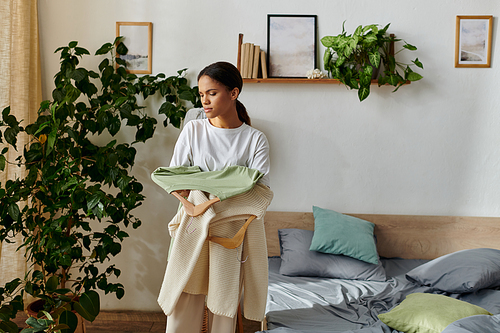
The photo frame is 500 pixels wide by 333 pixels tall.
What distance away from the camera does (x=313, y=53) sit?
2.53 m

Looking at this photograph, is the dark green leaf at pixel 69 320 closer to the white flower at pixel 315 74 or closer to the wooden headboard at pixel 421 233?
the wooden headboard at pixel 421 233

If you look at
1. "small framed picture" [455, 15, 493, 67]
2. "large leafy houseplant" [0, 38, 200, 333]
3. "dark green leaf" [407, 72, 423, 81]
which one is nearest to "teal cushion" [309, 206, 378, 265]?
"dark green leaf" [407, 72, 423, 81]

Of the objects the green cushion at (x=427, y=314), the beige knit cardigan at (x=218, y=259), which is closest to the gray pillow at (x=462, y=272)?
the green cushion at (x=427, y=314)

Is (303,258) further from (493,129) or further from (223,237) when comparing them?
(493,129)

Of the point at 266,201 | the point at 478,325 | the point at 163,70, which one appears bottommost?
the point at 478,325

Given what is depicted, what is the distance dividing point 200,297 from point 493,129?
234 centimetres

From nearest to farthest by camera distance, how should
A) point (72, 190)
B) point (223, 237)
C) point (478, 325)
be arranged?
point (478, 325) < point (223, 237) < point (72, 190)

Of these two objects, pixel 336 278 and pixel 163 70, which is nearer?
pixel 336 278

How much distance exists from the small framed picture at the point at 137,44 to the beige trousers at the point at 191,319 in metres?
1.71

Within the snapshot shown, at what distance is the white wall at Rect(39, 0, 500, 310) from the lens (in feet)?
8.30

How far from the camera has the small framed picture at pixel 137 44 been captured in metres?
2.55

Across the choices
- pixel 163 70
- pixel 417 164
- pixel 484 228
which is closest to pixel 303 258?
pixel 417 164

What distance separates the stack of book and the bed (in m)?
0.99

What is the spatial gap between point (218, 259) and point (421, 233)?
1.74 m
